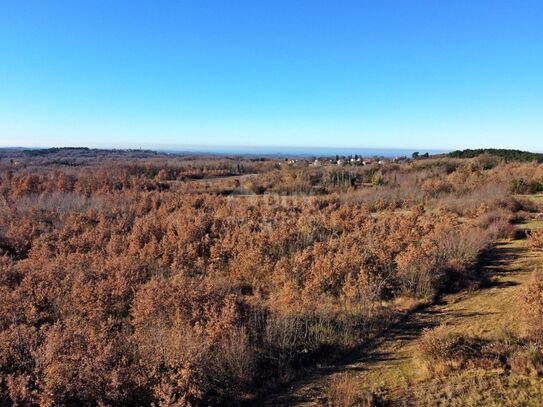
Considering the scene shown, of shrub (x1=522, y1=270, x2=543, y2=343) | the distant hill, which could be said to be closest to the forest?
shrub (x1=522, y1=270, x2=543, y2=343)

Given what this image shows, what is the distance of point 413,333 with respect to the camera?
1041cm

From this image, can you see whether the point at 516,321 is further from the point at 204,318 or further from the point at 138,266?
the point at 138,266

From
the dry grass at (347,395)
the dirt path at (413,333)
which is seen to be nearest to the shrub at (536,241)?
the dirt path at (413,333)

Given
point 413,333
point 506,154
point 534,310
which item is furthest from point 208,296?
point 506,154

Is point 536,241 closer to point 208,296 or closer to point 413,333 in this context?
point 413,333

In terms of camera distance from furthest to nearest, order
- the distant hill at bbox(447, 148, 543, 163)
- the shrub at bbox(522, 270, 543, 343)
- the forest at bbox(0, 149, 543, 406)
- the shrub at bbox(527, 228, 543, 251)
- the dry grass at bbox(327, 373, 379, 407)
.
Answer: the distant hill at bbox(447, 148, 543, 163)
the shrub at bbox(527, 228, 543, 251)
the shrub at bbox(522, 270, 543, 343)
the forest at bbox(0, 149, 543, 406)
the dry grass at bbox(327, 373, 379, 407)

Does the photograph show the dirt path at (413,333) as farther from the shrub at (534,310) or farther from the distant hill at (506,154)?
the distant hill at (506,154)

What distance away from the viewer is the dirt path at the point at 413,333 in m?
7.95

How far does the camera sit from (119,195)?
32.3 m

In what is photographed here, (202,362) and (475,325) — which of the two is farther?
(475,325)

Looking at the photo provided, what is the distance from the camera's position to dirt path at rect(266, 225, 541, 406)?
313 inches

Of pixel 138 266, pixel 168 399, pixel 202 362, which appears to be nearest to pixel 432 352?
pixel 202 362

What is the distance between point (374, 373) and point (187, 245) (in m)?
10.5

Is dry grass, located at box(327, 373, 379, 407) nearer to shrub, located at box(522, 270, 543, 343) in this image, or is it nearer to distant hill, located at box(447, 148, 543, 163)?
shrub, located at box(522, 270, 543, 343)
